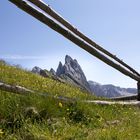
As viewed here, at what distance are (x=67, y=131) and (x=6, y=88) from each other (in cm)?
137

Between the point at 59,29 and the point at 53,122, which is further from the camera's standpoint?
the point at 59,29

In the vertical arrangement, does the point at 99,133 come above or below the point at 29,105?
below

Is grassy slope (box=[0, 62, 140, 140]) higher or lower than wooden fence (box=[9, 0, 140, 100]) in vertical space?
lower

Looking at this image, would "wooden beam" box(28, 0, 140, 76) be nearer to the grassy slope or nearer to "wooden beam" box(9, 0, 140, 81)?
"wooden beam" box(9, 0, 140, 81)

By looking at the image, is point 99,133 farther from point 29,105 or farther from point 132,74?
point 132,74

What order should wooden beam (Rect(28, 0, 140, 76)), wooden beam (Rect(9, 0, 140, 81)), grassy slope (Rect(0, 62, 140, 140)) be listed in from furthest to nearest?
wooden beam (Rect(28, 0, 140, 76)) → wooden beam (Rect(9, 0, 140, 81)) → grassy slope (Rect(0, 62, 140, 140))

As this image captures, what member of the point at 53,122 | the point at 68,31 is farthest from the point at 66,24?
the point at 53,122

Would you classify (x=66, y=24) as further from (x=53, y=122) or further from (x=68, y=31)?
(x=53, y=122)

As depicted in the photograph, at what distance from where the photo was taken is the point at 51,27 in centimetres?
903

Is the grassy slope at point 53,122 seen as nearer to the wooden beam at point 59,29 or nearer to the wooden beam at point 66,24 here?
the wooden beam at point 59,29

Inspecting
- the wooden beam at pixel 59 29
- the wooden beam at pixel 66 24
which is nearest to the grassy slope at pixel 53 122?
the wooden beam at pixel 59 29

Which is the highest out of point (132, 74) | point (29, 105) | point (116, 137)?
point (132, 74)

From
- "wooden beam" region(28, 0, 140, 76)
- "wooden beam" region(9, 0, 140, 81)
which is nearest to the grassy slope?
"wooden beam" region(9, 0, 140, 81)

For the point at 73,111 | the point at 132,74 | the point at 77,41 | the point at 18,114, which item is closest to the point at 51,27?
the point at 77,41
